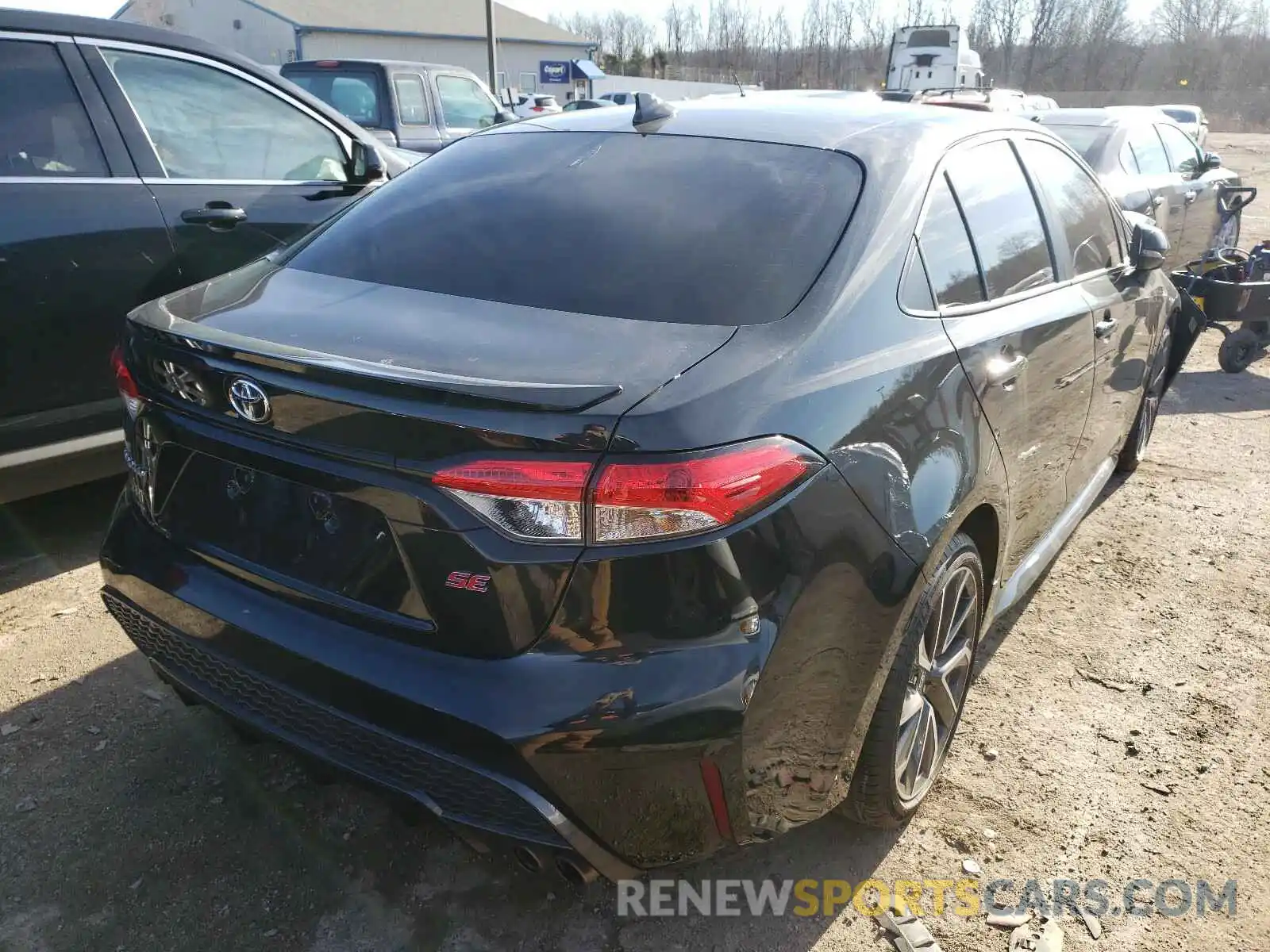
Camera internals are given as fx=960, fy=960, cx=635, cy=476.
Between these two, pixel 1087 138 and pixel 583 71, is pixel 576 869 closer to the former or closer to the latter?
pixel 1087 138

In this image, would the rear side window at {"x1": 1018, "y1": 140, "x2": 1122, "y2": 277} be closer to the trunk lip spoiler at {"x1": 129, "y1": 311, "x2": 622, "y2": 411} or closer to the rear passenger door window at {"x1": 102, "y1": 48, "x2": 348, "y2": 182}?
the trunk lip spoiler at {"x1": 129, "y1": 311, "x2": 622, "y2": 411}

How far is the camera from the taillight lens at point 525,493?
1570 mm

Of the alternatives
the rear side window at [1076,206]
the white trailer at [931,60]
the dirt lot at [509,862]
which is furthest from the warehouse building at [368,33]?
the dirt lot at [509,862]

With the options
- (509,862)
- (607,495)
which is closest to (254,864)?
(509,862)

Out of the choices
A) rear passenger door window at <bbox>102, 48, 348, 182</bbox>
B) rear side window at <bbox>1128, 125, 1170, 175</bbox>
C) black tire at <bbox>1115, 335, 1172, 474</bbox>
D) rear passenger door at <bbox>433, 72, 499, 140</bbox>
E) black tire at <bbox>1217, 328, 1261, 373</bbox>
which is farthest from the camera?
rear passenger door at <bbox>433, 72, 499, 140</bbox>

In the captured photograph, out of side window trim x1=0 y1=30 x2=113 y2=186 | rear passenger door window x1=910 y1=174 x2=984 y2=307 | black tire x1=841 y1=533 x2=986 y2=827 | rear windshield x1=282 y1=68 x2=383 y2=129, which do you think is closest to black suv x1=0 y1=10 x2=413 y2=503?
side window trim x1=0 y1=30 x2=113 y2=186

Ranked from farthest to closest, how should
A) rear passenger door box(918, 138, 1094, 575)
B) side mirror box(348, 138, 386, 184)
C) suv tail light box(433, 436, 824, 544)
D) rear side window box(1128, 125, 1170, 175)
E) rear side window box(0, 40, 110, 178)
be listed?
rear side window box(1128, 125, 1170, 175)
side mirror box(348, 138, 386, 184)
rear side window box(0, 40, 110, 178)
rear passenger door box(918, 138, 1094, 575)
suv tail light box(433, 436, 824, 544)

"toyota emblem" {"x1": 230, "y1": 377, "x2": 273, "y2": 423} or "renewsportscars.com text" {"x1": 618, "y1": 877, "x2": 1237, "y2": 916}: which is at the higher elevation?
"toyota emblem" {"x1": 230, "y1": 377, "x2": 273, "y2": 423}

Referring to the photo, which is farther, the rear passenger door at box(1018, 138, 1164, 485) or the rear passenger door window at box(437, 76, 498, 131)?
the rear passenger door window at box(437, 76, 498, 131)

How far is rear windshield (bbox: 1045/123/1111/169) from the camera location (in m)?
7.41

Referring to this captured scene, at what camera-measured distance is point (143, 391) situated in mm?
2088

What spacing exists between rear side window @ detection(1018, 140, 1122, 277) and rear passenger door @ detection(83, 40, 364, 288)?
268 centimetres

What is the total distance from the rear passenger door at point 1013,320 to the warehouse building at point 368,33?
3614cm

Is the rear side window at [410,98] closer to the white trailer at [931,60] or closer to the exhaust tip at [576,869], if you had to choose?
the exhaust tip at [576,869]
